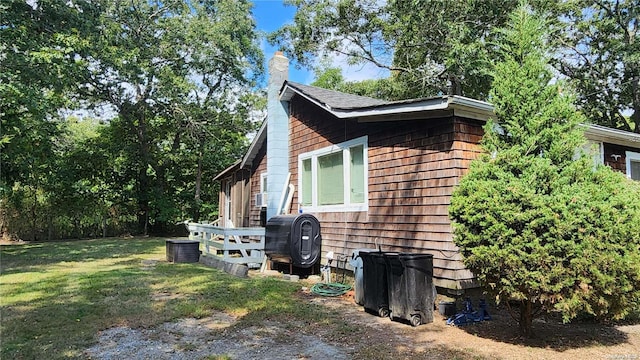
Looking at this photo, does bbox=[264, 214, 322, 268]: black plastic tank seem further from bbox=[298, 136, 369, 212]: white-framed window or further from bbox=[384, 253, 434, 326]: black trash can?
bbox=[384, 253, 434, 326]: black trash can

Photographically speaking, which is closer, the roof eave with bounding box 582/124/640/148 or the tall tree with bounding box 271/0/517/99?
the roof eave with bounding box 582/124/640/148

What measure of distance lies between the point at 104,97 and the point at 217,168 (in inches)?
257

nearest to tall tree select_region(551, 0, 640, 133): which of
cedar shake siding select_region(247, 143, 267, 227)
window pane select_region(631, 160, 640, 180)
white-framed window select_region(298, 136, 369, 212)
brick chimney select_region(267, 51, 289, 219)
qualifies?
window pane select_region(631, 160, 640, 180)

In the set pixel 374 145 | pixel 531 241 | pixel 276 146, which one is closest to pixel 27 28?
pixel 276 146

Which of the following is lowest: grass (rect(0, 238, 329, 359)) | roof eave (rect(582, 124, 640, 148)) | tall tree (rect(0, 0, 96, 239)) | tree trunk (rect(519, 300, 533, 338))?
grass (rect(0, 238, 329, 359))

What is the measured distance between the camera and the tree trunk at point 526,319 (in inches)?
176

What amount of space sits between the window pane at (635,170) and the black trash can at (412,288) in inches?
259

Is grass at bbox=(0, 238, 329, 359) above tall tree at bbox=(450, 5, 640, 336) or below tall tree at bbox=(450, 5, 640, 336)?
below

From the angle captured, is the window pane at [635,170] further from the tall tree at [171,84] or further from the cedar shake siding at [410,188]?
the tall tree at [171,84]

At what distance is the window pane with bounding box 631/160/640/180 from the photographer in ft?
29.4

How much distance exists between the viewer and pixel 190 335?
15.2ft

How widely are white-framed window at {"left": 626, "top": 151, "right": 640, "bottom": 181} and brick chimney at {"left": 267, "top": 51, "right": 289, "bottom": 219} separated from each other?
7.42 m

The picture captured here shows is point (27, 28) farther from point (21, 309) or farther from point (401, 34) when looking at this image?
point (401, 34)

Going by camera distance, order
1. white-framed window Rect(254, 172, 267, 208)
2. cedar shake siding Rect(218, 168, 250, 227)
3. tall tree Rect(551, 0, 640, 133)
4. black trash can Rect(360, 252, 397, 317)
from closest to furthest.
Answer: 1. black trash can Rect(360, 252, 397, 317)
2. white-framed window Rect(254, 172, 267, 208)
3. cedar shake siding Rect(218, 168, 250, 227)
4. tall tree Rect(551, 0, 640, 133)
